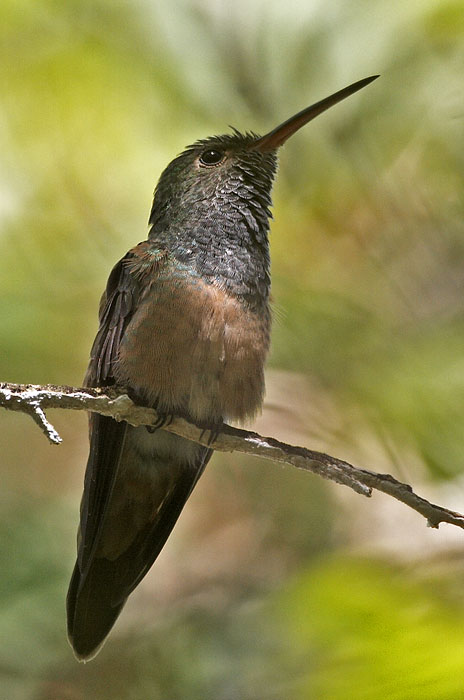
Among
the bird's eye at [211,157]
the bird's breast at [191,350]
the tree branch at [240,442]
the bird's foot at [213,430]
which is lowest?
the tree branch at [240,442]

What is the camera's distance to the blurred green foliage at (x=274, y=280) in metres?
3.25

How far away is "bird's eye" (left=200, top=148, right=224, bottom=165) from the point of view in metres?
3.50

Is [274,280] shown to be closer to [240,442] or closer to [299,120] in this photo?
[299,120]

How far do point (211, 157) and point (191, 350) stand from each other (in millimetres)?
964

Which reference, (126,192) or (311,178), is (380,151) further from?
(126,192)

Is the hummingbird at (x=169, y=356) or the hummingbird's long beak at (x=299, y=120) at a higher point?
the hummingbird's long beak at (x=299, y=120)

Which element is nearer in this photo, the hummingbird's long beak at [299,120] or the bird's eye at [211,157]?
the hummingbird's long beak at [299,120]

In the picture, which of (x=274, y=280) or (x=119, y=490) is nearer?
(x=119, y=490)

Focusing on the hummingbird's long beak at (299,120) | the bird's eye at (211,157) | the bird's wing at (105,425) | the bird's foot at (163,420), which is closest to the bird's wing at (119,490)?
the bird's wing at (105,425)

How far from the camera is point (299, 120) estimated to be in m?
3.34

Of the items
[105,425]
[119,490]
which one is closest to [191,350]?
[105,425]

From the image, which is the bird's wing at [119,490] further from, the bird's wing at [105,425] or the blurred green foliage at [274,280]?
the blurred green foliage at [274,280]

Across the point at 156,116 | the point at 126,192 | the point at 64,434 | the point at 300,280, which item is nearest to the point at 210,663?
the point at 64,434

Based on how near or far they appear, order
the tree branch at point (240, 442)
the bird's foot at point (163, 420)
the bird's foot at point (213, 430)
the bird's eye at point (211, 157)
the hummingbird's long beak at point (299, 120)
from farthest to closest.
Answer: the bird's eye at point (211, 157) → the hummingbird's long beak at point (299, 120) → the bird's foot at point (163, 420) → the bird's foot at point (213, 430) → the tree branch at point (240, 442)
